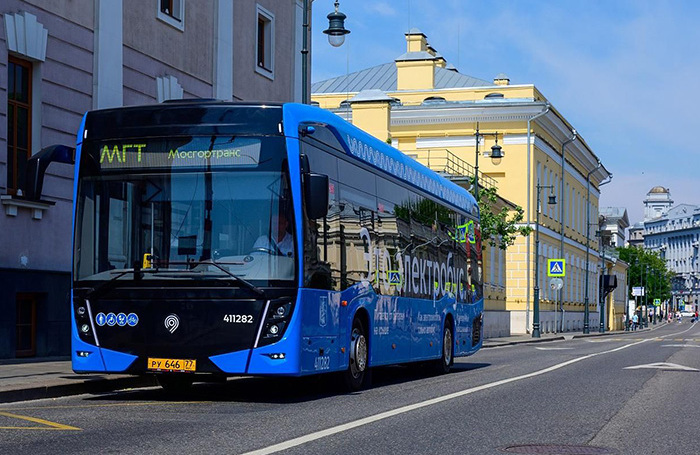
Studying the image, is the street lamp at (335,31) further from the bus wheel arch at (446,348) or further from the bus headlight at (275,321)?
the bus headlight at (275,321)

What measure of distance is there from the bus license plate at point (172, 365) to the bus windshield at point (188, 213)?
3.05 feet

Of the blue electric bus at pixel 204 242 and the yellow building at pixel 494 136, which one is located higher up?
the yellow building at pixel 494 136

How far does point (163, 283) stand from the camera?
13445 millimetres

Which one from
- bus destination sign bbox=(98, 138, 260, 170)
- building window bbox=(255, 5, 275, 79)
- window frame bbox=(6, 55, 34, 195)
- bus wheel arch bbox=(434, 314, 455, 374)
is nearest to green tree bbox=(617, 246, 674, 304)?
building window bbox=(255, 5, 275, 79)

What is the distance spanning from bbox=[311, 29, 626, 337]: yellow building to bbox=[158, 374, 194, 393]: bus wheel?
3929 cm

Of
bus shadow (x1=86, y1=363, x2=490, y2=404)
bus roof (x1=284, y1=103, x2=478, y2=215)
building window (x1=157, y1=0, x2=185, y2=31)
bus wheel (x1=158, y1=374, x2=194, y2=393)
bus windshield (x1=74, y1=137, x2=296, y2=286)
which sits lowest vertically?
bus shadow (x1=86, y1=363, x2=490, y2=404)

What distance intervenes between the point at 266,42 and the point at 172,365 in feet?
60.2

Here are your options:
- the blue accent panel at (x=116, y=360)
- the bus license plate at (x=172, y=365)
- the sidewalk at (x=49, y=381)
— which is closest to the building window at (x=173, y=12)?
the sidewalk at (x=49, y=381)

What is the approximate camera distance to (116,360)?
1356cm

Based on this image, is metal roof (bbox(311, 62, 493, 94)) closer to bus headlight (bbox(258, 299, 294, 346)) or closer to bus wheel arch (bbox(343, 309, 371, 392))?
bus wheel arch (bbox(343, 309, 371, 392))

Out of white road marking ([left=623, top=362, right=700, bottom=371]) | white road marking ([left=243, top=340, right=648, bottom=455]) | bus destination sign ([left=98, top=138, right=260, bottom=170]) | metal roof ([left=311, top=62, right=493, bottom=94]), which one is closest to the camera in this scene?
white road marking ([left=243, top=340, right=648, bottom=455])

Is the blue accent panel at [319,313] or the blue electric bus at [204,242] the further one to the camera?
the blue accent panel at [319,313]

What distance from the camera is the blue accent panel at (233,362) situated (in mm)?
13219

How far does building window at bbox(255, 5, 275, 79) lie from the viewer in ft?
99.8
